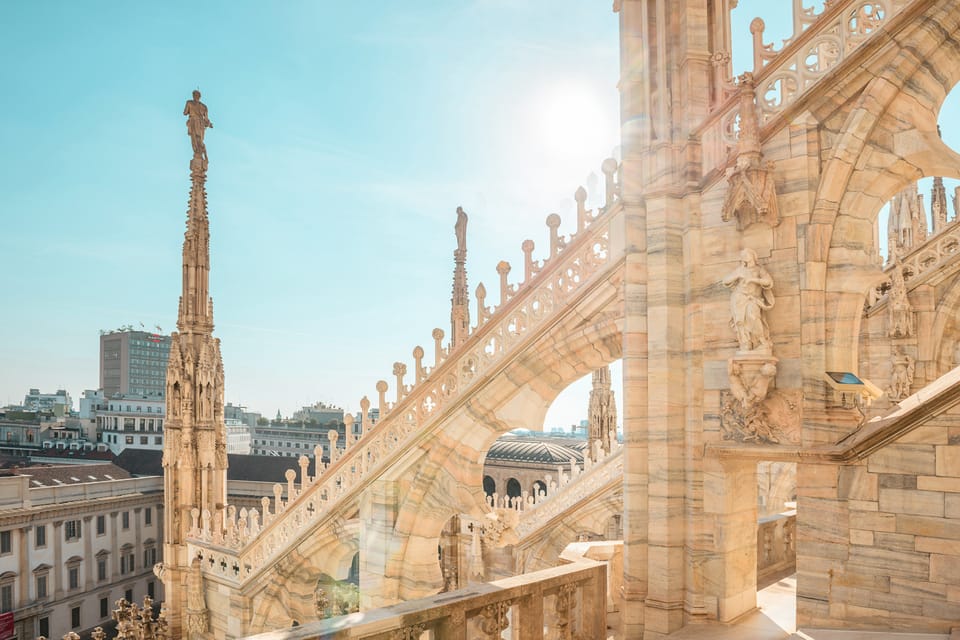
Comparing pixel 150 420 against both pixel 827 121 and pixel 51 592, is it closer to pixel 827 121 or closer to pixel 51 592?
pixel 51 592

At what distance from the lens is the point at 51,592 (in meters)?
44.1

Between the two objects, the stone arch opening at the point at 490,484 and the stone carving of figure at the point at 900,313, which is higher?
the stone carving of figure at the point at 900,313

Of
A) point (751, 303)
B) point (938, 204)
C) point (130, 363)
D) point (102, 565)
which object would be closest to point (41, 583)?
point (102, 565)

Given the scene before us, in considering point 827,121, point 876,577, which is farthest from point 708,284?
point 876,577

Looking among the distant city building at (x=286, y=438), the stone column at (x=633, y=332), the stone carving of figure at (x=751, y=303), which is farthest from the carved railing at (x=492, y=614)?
the distant city building at (x=286, y=438)

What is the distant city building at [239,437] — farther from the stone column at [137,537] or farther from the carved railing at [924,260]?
the carved railing at [924,260]

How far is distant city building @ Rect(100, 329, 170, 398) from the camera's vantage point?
122 metres

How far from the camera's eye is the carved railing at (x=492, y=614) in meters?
4.71

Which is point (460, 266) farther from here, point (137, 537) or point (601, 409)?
point (137, 537)

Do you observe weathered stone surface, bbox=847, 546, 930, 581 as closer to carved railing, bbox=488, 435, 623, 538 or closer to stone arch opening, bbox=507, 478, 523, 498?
carved railing, bbox=488, 435, 623, 538

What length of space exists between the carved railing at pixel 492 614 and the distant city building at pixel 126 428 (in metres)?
69.2

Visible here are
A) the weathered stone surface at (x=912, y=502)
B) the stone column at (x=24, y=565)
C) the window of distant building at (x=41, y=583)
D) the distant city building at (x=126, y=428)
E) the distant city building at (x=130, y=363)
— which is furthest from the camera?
the distant city building at (x=130, y=363)

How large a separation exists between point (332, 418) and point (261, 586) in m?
103

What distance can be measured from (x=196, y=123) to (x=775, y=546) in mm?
15713
